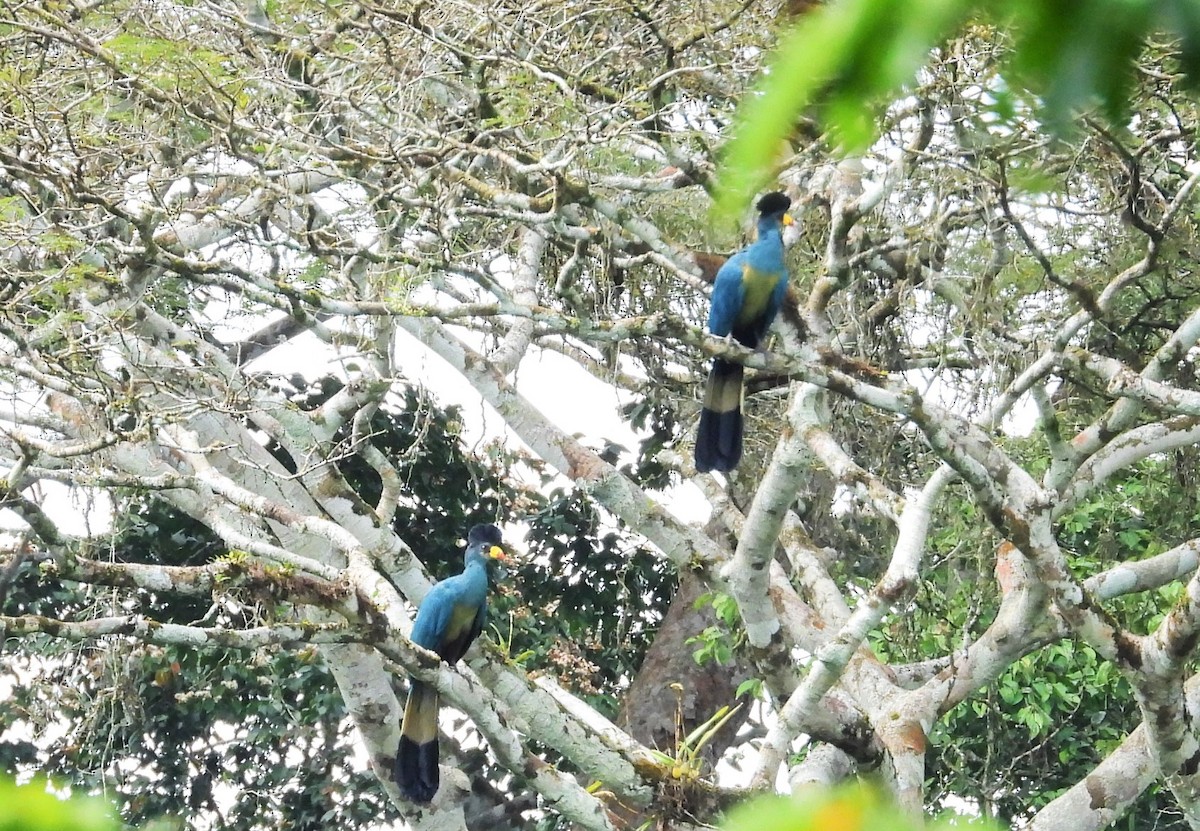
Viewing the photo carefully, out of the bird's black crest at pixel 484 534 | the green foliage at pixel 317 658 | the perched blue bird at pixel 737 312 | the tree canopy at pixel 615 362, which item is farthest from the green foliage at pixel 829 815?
the green foliage at pixel 317 658

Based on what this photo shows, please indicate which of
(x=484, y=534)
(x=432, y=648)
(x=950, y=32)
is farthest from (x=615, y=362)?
(x=950, y=32)

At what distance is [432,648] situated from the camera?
17.9ft

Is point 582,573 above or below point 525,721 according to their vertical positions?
below

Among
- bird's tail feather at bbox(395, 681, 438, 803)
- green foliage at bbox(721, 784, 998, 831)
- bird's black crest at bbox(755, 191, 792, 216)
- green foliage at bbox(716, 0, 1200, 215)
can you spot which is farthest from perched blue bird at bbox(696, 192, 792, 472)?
green foliage at bbox(721, 784, 998, 831)

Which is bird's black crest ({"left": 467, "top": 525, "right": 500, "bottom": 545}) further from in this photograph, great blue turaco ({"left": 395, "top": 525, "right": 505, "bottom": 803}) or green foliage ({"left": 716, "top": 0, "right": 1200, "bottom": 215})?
green foliage ({"left": 716, "top": 0, "right": 1200, "bottom": 215})

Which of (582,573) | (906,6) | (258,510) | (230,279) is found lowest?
(582,573)

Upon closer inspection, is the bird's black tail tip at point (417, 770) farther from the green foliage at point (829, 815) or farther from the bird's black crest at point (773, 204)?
the green foliage at point (829, 815)

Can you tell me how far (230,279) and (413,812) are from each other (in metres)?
2.48

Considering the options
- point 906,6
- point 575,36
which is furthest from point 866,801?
point 575,36

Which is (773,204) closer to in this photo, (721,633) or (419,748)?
(721,633)

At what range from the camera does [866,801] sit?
1.84ft

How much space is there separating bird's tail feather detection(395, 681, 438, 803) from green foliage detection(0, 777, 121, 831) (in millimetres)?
4766

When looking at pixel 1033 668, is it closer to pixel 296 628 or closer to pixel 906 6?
pixel 296 628

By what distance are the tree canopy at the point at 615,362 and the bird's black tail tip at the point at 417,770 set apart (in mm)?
137
